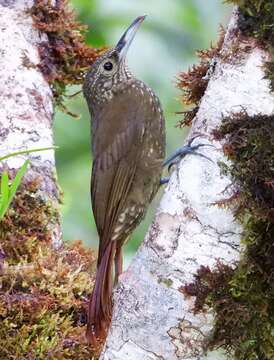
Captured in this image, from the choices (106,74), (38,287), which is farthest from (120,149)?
(38,287)

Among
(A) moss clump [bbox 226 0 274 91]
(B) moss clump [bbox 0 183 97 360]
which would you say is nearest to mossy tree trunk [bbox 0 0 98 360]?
(B) moss clump [bbox 0 183 97 360]

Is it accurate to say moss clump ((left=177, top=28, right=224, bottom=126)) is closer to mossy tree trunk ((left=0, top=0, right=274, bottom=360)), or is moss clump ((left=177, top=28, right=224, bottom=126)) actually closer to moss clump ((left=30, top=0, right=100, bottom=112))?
mossy tree trunk ((left=0, top=0, right=274, bottom=360))

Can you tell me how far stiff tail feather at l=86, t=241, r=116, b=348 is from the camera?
3334 millimetres

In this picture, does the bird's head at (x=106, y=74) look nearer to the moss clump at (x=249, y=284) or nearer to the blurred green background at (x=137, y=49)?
the blurred green background at (x=137, y=49)

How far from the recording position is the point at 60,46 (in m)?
4.35

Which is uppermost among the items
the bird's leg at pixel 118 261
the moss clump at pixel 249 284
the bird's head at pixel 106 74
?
the bird's head at pixel 106 74

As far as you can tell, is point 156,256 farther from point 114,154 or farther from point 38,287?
point 114,154

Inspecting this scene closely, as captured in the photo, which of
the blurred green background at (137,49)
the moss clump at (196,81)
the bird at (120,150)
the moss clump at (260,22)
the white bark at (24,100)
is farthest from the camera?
the blurred green background at (137,49)

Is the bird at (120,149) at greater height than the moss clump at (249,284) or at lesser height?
greater

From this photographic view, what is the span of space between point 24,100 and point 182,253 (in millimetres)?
1376

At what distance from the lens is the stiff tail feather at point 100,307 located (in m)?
3.33

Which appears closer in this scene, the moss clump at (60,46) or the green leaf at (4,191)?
the green leaf at (4,191)

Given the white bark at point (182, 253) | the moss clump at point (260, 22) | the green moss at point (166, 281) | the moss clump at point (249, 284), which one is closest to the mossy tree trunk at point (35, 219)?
the white bark at point (182, 253)

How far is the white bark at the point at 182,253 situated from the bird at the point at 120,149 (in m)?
0.67
